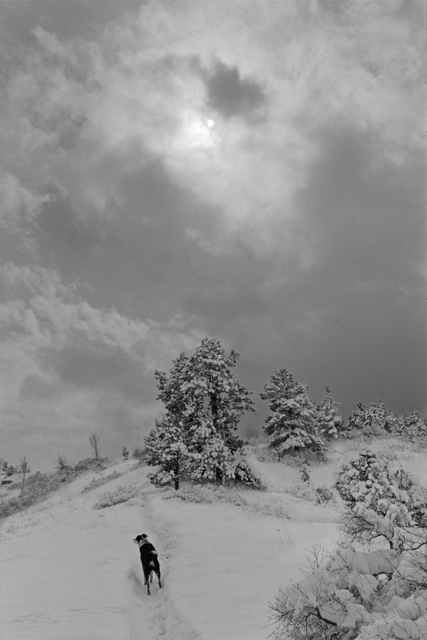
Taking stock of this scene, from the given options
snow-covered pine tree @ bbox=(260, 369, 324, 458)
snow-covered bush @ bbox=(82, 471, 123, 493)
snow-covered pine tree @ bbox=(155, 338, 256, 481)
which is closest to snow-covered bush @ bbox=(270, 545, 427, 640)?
snow-covered pine tree @ bbox=(155, 338, 256, 481)

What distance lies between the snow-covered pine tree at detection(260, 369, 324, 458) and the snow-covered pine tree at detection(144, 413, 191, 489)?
38.7 ft

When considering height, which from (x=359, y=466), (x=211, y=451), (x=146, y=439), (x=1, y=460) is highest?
(x=1, y=460)

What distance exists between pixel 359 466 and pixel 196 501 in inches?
413

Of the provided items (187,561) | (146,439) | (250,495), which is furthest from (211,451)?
(187,561)

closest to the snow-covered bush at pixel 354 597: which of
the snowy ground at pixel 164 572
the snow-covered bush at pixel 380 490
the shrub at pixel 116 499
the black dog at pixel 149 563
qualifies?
the snowy ground at pixel 164 572

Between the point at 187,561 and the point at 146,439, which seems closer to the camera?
the point at 187,561

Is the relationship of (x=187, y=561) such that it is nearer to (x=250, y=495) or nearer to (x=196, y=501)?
(x=196, y=501)

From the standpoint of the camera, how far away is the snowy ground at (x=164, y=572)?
6.97m

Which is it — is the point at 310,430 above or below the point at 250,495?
above

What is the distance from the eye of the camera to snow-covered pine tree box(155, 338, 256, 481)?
26.0 meters

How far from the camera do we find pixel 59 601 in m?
7.91

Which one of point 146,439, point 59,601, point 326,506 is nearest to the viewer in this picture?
point 59,601

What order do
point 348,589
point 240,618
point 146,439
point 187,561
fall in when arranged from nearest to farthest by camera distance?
1. point 348,589
2. point 240,618
3. point 187,561
4. point 146,439

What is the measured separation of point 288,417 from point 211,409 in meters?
11.0
